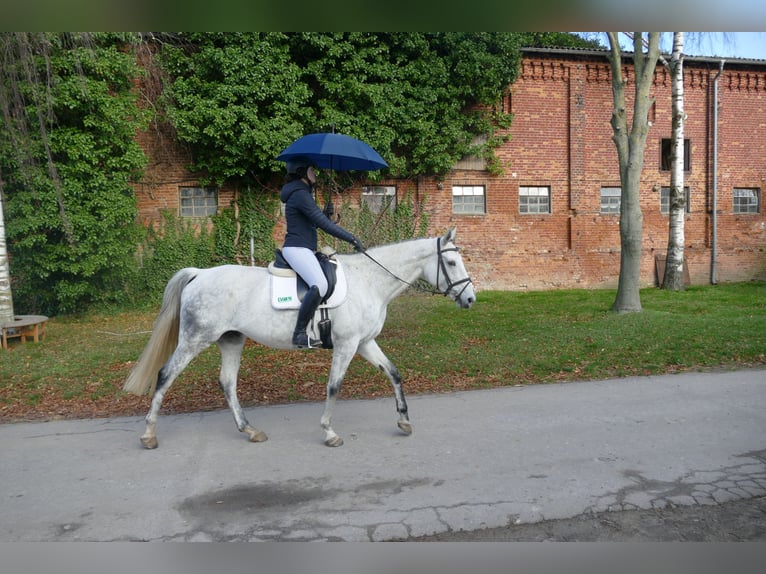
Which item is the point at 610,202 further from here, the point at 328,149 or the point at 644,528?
the point at 644,528

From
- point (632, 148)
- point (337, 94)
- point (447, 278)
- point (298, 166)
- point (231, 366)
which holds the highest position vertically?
point (337, 94)

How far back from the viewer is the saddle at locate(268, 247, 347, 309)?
5.46 meters

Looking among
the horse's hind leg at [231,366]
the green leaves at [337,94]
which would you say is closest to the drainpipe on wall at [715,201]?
the green leaves at [337,94]

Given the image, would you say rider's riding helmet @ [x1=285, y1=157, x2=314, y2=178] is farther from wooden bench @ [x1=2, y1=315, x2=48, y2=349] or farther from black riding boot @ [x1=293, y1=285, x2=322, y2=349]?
wooden bench @ [x1=2, y1=315, x2=48, y2=349]

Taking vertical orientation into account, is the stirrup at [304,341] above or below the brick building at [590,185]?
below

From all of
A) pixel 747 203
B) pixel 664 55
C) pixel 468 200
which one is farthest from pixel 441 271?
pixel 747 203

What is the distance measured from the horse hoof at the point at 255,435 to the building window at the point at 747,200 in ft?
76.9

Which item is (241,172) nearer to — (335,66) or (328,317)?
(335,66)

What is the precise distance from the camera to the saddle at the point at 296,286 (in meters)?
5.46

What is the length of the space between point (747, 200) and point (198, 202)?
2145 centimetres

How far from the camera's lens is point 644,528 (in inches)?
147

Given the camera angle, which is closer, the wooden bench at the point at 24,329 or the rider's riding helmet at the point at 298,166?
the rider's riding helmet at the point at 298,166

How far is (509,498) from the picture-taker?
13.7 feet

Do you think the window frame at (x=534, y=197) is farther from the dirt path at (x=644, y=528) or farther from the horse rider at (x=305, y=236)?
the dirt path at (x=644, y=528)
